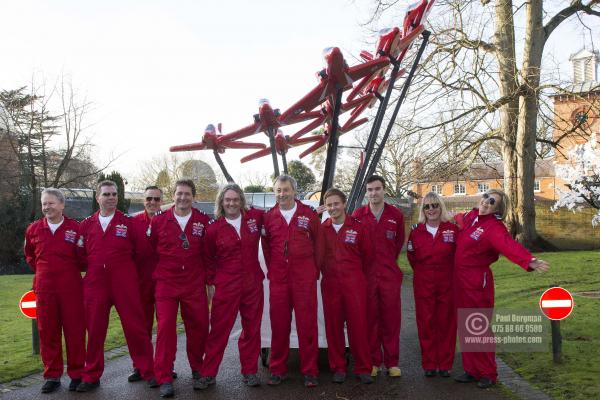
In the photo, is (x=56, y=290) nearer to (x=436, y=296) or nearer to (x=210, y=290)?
(x=210, y=290)

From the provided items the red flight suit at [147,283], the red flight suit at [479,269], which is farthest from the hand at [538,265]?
the red flight suit at [147,283]

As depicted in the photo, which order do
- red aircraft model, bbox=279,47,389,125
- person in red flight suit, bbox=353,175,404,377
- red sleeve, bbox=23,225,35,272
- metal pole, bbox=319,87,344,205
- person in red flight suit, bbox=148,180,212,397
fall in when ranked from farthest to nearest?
metal pole, bbox=319,87,344,205 < red aircraft model, bbox=279,47,389,125 < person in red flight suit, bbox=353,175,404,377 < red sleeve, bbox=23,225,35,272 < person in red flight suit, bbox=148,180,212,397

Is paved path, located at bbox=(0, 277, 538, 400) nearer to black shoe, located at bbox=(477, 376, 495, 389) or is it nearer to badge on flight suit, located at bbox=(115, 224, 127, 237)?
black shoe, located at bbox=(477, 376, 495, 389)

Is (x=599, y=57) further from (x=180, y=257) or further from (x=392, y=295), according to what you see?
(x=180, y=257)

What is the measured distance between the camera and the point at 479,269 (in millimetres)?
4551

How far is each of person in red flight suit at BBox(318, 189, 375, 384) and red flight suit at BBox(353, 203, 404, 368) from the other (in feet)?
0.38

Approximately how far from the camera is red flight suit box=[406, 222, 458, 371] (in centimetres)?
478

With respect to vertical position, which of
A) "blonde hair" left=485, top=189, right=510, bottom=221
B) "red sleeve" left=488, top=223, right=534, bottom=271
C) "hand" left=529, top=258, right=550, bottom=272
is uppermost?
"blonde hair" left=485, top=189, right=510, bottom=221

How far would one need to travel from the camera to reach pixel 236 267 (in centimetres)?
459

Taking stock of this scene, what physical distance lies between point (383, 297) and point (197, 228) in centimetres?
182

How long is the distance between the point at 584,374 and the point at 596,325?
2437 mm

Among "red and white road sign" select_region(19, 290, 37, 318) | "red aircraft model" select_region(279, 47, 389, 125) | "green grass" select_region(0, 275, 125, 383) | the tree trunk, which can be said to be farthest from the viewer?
the tree trunk

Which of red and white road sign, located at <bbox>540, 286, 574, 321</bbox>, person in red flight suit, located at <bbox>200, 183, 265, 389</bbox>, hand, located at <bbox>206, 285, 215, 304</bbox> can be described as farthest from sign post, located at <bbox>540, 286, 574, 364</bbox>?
hand, located at <bbox>206, 285, 215, 304</bbox>

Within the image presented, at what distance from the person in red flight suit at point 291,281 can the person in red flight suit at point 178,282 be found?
628 mm
